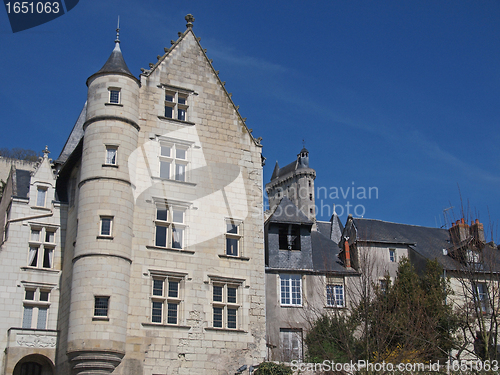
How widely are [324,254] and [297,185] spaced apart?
75642 millimetres

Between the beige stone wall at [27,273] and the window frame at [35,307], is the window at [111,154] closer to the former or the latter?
the beige stone wall at [27,273]

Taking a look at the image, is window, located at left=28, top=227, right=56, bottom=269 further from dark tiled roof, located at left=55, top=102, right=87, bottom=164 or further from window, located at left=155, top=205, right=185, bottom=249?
window, located at left=155, top=205, right=185, bottom=249

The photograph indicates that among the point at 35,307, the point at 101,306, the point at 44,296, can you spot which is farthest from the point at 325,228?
the point at 101,306

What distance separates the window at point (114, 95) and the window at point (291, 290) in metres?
12.8

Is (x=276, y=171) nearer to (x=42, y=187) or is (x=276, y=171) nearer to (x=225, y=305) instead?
(x=42, y=187)

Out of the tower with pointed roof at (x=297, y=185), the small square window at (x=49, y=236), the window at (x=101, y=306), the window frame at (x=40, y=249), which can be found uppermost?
the tower with pointed roof at (x=297, y=185)

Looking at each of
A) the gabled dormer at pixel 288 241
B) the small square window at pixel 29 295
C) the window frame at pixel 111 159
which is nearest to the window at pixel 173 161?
the window frame at pixel 111 159

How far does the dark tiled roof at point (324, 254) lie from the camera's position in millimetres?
32906

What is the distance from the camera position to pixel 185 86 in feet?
89.2

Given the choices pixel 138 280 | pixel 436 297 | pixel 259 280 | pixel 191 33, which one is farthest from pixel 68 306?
pixel 436 297

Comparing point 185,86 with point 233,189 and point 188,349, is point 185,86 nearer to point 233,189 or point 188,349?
point 233,189

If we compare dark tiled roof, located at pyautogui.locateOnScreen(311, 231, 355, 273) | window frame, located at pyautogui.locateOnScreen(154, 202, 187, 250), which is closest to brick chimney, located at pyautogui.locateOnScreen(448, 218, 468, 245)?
dark tiled roof, located at pyautogui.locateOnScreen(311, 231, 355, 273)

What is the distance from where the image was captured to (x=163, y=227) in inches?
970

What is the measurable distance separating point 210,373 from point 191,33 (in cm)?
1518
